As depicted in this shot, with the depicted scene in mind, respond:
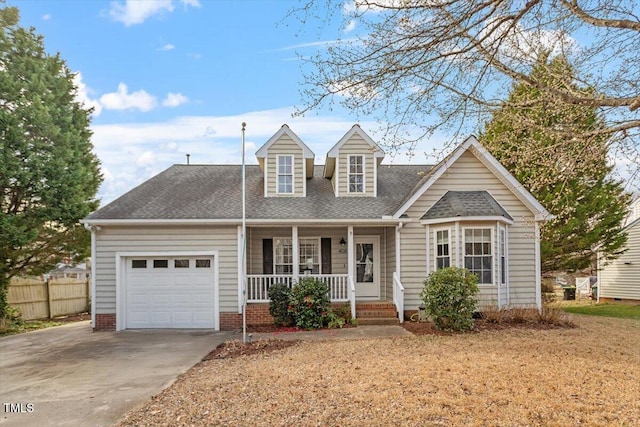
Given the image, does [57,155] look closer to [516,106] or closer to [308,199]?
[308,199]

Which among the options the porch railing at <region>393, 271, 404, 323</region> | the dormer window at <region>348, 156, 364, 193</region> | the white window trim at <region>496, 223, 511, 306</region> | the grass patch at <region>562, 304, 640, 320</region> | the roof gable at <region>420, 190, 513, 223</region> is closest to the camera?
the roof gable at <region>420, 190, 513, 223</region>

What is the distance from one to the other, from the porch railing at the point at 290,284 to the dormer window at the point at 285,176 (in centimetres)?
293

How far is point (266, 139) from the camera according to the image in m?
14.6

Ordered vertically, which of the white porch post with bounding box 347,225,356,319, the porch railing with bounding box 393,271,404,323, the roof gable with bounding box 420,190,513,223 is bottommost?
the porch railing with bounding box 393,271,404,323

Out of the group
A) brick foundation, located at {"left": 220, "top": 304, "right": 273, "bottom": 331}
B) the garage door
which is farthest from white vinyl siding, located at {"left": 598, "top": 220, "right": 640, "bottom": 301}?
the garage door

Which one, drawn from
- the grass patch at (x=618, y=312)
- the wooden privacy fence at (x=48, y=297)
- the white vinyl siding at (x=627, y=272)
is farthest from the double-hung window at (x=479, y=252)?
the wooden privacy fence at (x=48, y=297)

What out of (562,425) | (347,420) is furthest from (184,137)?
(562,425)

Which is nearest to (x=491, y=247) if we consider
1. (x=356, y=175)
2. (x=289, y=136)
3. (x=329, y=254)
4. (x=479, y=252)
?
(x=479, y=252)

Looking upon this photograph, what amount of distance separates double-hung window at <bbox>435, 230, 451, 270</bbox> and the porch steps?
1.87 m

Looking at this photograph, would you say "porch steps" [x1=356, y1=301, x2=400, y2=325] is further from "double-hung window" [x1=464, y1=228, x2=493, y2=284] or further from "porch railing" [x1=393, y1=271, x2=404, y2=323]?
"double-hung window" [x1=464, y1=228, x2=493, y2=284]

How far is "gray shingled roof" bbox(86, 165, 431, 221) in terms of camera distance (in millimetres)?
13429

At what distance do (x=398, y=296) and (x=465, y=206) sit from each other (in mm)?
3194

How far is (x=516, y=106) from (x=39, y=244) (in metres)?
16.7

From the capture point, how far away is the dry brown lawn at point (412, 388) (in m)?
5.25
